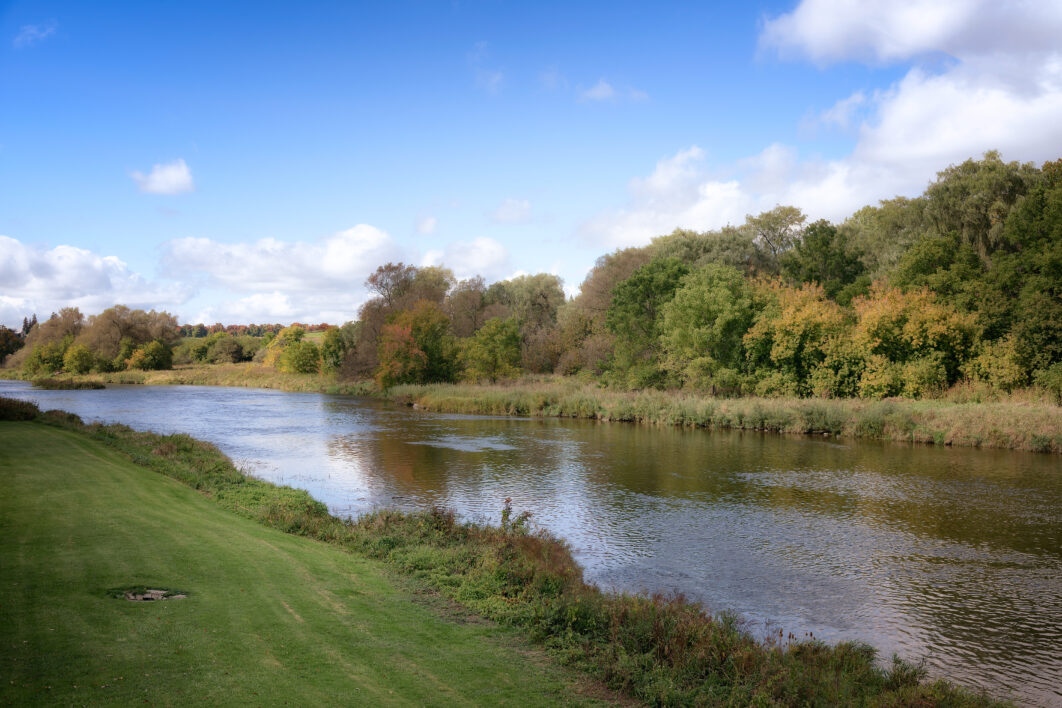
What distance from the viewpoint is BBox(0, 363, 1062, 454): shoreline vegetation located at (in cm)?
2997

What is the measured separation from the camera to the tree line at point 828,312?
122 feet

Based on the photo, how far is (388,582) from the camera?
10.5 metres

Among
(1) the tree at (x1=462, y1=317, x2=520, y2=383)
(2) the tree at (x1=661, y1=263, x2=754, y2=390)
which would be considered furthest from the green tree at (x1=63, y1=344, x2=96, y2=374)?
(2) the tree at (x1=661, y1=263, x2=754, y2=390)

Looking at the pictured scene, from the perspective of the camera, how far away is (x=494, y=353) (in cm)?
6462

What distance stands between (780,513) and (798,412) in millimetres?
19773

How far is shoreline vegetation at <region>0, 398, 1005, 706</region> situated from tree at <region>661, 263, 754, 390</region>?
34627 mm

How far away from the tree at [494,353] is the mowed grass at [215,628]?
52187 millimetres

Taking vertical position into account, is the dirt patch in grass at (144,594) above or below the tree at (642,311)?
below

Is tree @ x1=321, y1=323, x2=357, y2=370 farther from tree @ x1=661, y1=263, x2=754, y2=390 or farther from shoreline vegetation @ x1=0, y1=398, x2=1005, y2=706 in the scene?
shoreline vegetation @ x1=0, y1=398, x2=1005, y2=706

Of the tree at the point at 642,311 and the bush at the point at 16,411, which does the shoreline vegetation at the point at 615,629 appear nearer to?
the bush at the point at 16,411

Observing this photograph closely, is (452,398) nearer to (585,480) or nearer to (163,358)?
(585,480)

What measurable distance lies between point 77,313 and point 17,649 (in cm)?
11183

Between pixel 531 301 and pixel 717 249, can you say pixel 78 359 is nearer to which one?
pixel 531 301

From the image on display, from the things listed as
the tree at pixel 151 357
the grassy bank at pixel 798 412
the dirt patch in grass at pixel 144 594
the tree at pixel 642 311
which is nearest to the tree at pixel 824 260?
the tree at pixel 642 311
